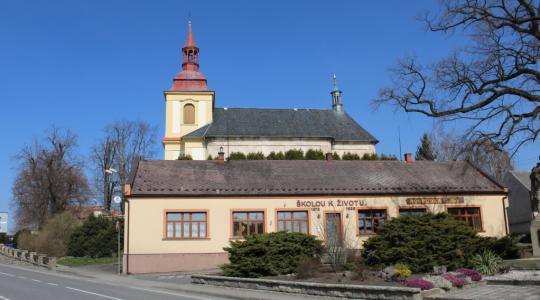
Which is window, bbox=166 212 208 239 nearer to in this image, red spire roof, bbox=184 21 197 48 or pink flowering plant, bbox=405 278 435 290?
pink flowering plant, bbox=405 278 435 290

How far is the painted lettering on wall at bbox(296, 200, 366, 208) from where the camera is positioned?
2889cm

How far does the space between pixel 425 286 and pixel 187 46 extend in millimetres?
49567

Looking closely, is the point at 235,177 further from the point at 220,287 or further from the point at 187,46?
the point at 187,46

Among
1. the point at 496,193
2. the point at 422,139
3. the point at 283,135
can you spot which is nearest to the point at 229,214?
the point at 496,193

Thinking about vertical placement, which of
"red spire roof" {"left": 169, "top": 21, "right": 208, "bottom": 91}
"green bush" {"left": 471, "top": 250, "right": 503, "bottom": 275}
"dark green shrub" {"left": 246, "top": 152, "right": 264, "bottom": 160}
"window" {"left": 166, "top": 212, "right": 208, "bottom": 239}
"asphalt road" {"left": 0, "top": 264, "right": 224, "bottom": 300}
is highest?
"red spire roof" {"left": 169, "top": 21, "right": 208, "bottom": 91}

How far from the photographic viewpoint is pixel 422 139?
211ft

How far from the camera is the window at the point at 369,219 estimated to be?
29.3 metres

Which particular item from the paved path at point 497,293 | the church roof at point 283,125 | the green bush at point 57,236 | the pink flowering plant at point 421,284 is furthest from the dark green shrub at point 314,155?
the pink flowering plant at point 421,284

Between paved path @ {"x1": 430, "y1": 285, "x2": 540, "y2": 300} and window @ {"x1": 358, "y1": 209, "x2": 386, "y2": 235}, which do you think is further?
window @ {"x1": 358, "y1": 209, "x2": 386, "y2": 235}

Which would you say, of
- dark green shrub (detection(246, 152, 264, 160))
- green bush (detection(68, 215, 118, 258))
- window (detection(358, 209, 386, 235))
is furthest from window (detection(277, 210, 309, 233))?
dark green shrub (detection(246, 152, 264, 160))

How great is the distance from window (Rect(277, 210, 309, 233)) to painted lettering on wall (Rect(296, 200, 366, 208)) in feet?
1.53

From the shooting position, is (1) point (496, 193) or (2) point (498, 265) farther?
(1) point (496, 193)

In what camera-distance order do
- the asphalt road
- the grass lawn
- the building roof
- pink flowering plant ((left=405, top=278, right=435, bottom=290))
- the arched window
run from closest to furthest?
pink flowering plant ((left=405, top=278, right=435, bottom=290)), the asphalt road, the building roof, the grass lawn, the arched window

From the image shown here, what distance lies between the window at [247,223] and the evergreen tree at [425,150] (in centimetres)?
3929
